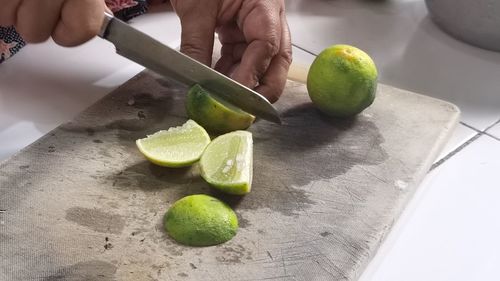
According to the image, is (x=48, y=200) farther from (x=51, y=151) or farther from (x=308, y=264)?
(x=308, y=264)

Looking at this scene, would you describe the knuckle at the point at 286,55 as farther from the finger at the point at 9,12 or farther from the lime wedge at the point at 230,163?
the finger at the point at 9,12

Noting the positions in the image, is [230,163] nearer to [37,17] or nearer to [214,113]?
[214,113]

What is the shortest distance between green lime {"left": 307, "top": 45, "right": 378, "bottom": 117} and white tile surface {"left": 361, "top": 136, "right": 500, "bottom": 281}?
17cm

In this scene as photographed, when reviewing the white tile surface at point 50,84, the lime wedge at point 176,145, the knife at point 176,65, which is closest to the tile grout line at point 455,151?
the knife at point 176,65

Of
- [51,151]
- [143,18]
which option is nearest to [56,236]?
[51,151]

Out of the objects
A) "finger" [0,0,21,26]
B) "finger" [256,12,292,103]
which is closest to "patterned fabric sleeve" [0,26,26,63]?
"finger" [0,0,21,26]

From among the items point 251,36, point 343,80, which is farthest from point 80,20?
point 343,80

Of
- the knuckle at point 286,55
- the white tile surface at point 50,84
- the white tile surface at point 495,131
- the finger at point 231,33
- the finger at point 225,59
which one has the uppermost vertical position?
the knuckle at point 286,55

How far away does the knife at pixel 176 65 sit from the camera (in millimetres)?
1058

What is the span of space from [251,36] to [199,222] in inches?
16.0

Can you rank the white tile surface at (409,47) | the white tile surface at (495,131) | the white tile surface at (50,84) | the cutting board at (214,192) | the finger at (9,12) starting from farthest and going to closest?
the white tile surface at (409,47), the white tile surface at (495,131), the white tile surface at (50,84), the finger at (9,12), the cutting board at (214,192)

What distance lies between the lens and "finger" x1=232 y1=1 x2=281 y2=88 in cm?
115

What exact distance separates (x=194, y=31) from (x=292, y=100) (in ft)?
0.69

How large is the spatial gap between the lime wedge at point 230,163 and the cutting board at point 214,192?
0.10 ft
